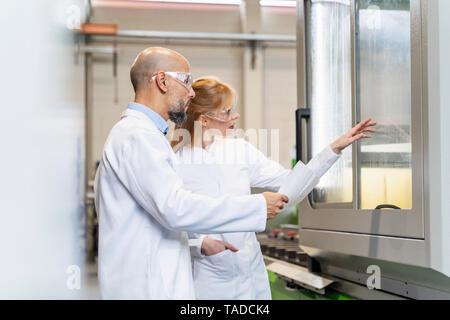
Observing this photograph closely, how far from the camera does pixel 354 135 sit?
163cm

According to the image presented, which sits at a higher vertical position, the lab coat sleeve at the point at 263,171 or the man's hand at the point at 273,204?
the lab coat sleeve at the point at 263,171

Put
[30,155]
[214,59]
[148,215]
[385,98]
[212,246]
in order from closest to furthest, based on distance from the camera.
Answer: [30,155]
[148,215]
[385,98]
[212,246]
[214,59]

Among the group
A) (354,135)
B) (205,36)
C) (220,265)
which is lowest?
(220,265)

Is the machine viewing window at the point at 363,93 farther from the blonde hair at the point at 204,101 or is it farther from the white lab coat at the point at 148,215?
the white lab coat at the point at 148,215

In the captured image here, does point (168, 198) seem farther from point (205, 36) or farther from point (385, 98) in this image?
point (205, 36)

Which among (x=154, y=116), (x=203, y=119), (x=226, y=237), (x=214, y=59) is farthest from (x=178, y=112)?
(x=214, y=59)

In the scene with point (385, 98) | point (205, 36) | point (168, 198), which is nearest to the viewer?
point (168, 198)

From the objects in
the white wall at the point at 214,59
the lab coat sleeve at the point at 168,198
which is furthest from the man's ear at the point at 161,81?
the white wall at the point at 214,59

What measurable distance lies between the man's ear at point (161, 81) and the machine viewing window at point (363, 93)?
0.67m

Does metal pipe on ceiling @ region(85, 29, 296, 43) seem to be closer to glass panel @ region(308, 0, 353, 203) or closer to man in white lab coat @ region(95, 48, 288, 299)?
glass panel @ region(308, 0, 353, 203)

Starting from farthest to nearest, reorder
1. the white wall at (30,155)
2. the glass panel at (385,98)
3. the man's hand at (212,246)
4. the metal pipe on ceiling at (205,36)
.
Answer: the metal pipe on ceiling at (205,36), the man's hand at (212,246), the glass panel at (385,98), the white wall at (30,155)

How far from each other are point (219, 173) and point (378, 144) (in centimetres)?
54

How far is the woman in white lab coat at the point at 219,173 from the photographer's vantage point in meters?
1.78

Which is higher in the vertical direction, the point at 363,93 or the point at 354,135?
the point at 363,93
